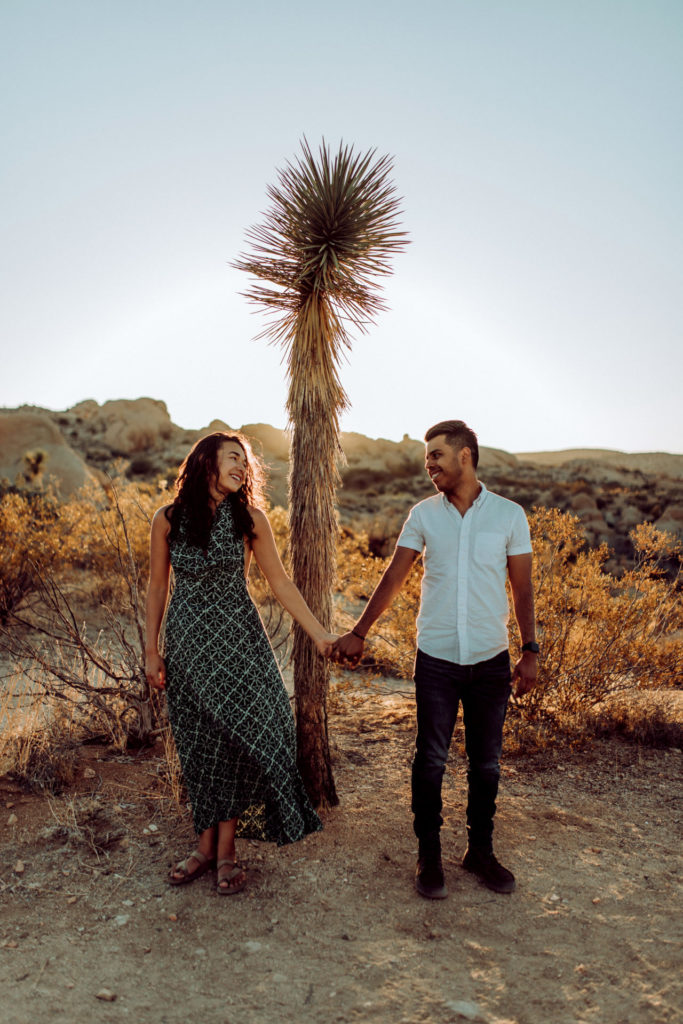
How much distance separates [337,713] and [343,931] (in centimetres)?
303

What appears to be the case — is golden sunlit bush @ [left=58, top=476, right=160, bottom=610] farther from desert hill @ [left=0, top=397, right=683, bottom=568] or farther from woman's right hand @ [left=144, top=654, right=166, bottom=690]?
woman's right hand @ [left=144, top=654, right=166, bottom=690]

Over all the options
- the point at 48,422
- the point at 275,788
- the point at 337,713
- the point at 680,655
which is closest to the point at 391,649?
the point at 337,713

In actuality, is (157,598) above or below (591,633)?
above

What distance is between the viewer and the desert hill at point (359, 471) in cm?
1950

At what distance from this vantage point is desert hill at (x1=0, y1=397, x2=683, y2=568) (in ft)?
64.0

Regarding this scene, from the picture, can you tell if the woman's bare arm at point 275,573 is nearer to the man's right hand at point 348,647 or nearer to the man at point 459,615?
the man's right hand at point 348,647

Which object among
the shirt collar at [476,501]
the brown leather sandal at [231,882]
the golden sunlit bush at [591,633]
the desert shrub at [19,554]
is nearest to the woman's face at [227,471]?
the shirt collar at [476,501]

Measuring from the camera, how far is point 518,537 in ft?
9.95

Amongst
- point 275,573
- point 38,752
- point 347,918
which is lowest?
point 347,918

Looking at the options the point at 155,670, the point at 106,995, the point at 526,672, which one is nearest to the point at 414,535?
the point at 526,672

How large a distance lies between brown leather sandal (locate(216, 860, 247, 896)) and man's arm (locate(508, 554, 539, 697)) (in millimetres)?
1413

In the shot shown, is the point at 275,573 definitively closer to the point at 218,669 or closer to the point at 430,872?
the point at 218,669

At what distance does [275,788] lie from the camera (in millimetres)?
3129

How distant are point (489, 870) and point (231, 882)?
1108mm
